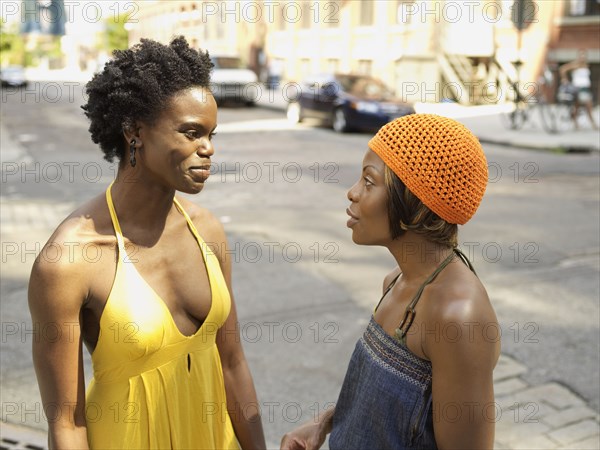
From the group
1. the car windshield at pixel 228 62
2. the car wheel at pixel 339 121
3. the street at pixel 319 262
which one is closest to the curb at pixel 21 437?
the street at pixel 319 262

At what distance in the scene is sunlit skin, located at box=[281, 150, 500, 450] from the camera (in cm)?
176

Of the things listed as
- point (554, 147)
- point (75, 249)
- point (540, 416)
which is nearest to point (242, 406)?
point (75, 249)

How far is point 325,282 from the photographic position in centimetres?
672

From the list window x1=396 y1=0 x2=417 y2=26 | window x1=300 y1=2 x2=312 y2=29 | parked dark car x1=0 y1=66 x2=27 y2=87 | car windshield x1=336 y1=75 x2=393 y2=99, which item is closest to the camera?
car windshield x1=336 y1=75 x2=393 y2=99

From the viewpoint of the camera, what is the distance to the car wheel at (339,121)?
1909 cm

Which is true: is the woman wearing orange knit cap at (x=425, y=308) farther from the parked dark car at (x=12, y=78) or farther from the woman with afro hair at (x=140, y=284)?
the parked dark car at (x=12, y=78)

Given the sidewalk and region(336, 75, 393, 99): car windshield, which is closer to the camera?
the sidewalk

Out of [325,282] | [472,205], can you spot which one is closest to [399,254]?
[472,205]

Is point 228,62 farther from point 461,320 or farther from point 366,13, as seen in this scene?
point 461,320

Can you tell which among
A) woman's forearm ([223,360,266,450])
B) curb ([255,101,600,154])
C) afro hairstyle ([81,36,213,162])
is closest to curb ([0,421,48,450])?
woman's forearm ([223,360,266,450])

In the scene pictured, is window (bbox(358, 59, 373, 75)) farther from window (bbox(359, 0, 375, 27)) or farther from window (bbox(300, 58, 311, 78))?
window (bbox(300, 58, 311, 78))

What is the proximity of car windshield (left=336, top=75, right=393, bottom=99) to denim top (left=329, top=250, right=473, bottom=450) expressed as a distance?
58.0ft

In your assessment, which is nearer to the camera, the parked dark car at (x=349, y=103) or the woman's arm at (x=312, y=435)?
the woman's arm at (x=312, y=435)

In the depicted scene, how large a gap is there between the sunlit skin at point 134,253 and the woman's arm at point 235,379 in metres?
0.10
